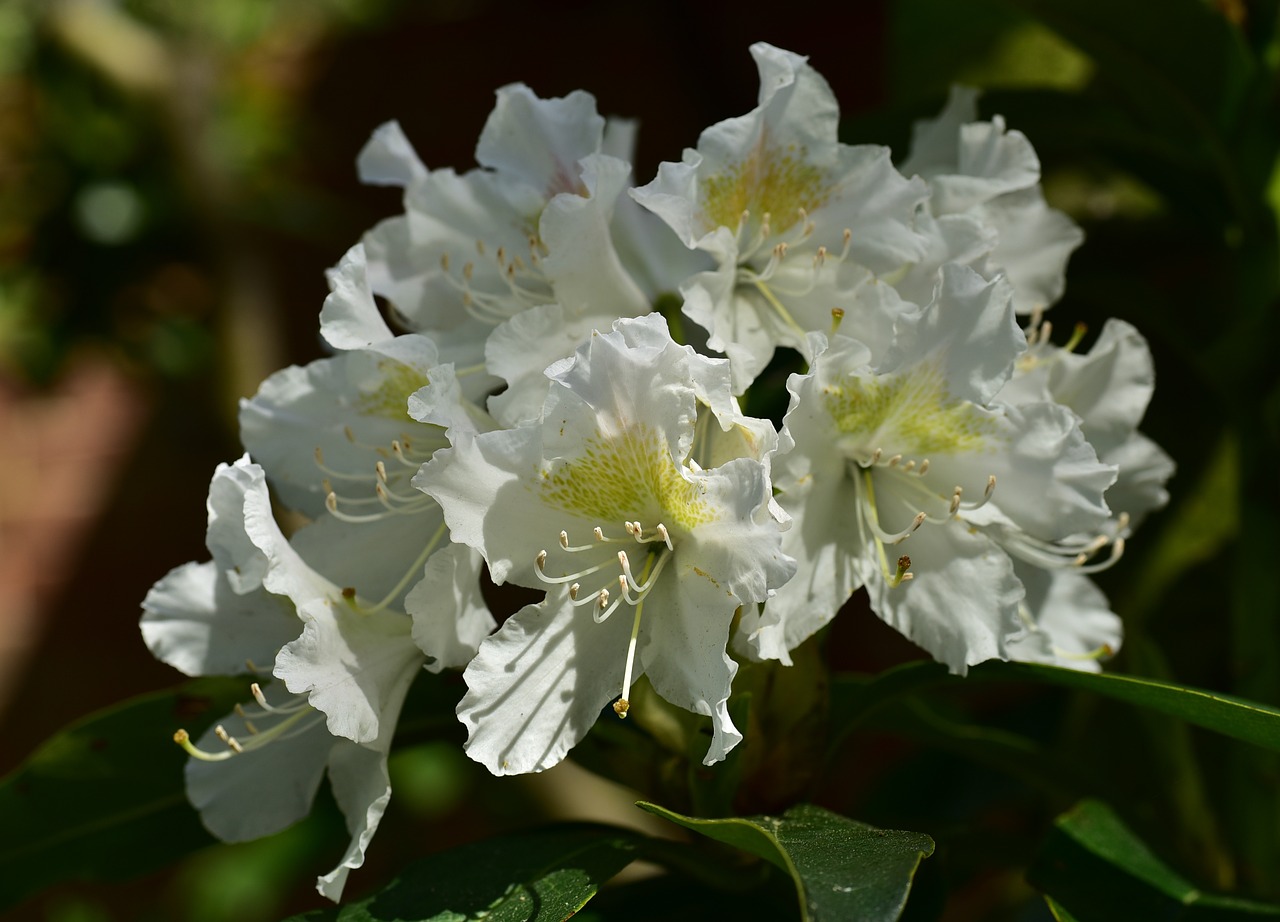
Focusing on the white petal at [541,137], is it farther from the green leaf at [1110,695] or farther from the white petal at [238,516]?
the green leaf at [1110,695]

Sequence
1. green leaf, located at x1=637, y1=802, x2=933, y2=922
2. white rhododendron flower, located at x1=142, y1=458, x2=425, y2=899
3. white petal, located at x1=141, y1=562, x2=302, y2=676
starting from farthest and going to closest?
white petal, located at x1=141, y1=562, x2=302, y2=676 → white rhododendron flower, located at x1=142, y1=458, x2=425, y2=899 → green leaf, located at x1=637, y1=802, x2=933, y2=922

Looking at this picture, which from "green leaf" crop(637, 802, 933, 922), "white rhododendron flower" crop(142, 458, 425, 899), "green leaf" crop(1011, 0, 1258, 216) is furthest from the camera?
"green leaf" crop(1011, 0, 1258, 216)

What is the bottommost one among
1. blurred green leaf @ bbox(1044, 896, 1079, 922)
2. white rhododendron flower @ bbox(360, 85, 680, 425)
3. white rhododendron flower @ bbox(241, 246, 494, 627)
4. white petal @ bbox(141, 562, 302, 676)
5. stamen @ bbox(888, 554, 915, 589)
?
blurred green leaf @ bbox(1044, 896, 1079, 922)

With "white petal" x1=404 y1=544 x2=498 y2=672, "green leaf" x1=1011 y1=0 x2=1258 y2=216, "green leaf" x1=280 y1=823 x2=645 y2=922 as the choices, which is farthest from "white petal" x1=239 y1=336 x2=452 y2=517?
"green leaf" x1=1011 y1=0 x2=1258 y2=216

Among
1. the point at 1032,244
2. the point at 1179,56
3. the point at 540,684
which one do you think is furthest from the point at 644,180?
the point at 540,684

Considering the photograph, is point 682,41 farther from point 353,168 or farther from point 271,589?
point 271,589

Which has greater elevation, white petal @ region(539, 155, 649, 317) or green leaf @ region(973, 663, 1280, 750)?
white petal @ region(539, 155, 649, 317)

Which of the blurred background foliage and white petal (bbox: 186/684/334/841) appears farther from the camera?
the blurred background foliage

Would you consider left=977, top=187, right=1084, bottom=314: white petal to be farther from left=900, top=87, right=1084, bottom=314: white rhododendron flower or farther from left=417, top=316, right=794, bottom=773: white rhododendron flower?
left=417, top=316, right=794, bottom=773: white rhododendron flower
